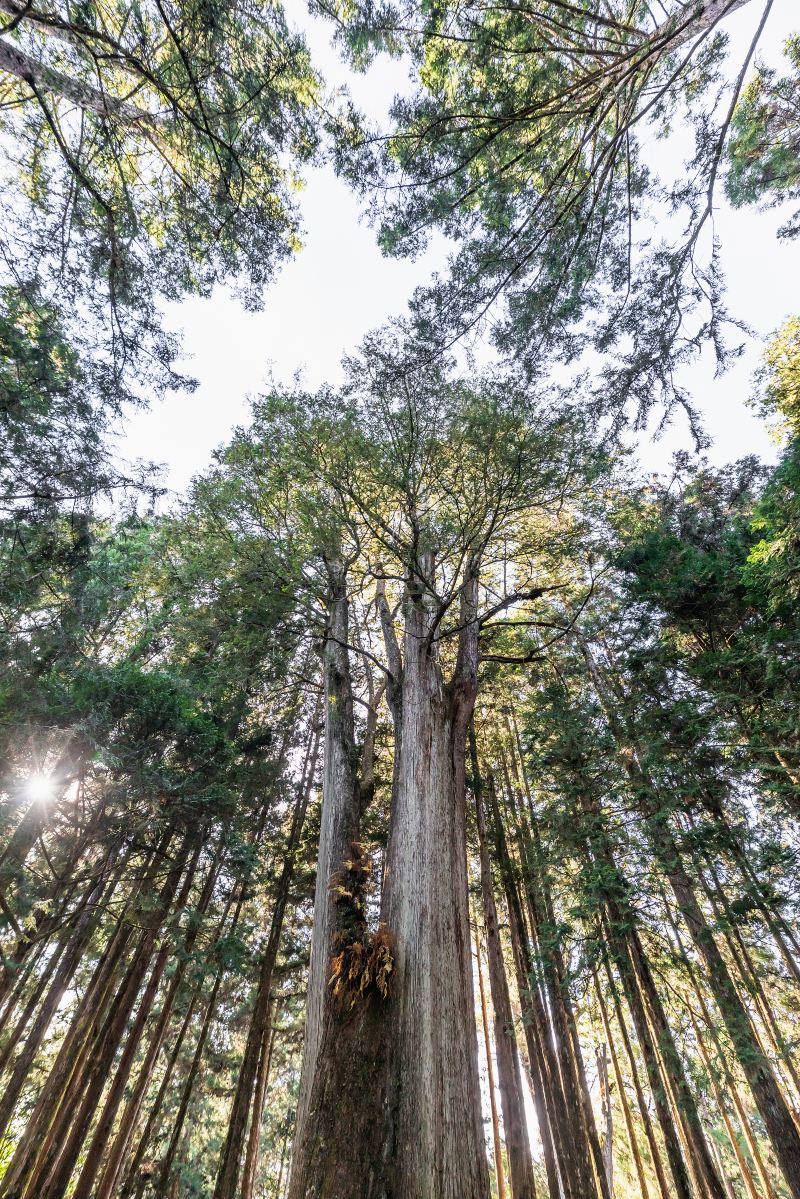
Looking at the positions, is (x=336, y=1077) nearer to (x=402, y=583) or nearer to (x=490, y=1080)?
(x=402, y=583)

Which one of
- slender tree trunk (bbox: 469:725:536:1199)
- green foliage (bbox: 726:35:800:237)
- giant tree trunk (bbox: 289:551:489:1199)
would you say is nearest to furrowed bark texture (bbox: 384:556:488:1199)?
giant tree trunk (bbox: 289:551:489:1199)

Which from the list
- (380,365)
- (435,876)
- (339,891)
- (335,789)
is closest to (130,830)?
(335,789)

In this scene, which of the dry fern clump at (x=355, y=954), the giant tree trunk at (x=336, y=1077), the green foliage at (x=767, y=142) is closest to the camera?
the giant tree trunk at (x=336, y=1077)

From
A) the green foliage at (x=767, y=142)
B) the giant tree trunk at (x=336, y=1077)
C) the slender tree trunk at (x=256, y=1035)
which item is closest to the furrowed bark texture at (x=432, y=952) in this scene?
the giant tree trunk at (x=336, y=1077)

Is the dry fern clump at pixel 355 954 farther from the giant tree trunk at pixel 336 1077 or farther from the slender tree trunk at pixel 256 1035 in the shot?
the slender tree trunk at pixel 256 1035

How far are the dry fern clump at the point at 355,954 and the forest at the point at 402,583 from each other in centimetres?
A: 2

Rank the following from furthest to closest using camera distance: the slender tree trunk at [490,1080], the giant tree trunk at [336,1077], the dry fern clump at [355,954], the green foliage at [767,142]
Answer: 1. the slender tree trunk at [490,1080]
2. the green foliage at [767,142]
3. the dry fern clump at [355,954]
4. the giant tree trunk at [336,1077]

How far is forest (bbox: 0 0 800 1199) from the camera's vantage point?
3.62 m

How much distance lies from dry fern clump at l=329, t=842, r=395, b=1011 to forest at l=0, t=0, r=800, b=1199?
0.8 inches

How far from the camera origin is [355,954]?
2.92m

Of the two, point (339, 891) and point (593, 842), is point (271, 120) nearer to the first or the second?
point (339, 891)

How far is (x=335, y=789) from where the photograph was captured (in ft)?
13.6

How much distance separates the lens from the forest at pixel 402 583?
3615mm

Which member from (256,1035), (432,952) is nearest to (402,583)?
(432,952)
